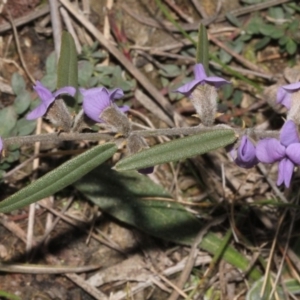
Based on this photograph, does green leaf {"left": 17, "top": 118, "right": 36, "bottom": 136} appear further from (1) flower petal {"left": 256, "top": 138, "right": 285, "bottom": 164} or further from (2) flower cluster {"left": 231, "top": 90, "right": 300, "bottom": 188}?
(1) flower petal {"left": 256, "top": 138, "right": 285, "bottom": 164}

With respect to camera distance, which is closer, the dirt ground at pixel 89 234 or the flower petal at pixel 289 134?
the flower petal at pixel 289 134

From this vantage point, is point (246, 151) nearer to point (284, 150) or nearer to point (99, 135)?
point (284, 150)

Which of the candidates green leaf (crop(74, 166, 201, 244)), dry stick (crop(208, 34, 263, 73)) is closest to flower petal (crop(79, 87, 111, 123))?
green leaf (crop(74, 166, 201, 244))

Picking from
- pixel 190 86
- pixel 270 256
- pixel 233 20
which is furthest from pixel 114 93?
pixel 233 20

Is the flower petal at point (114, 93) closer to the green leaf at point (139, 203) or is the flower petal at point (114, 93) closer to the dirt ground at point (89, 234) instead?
the green leaf at point (139, 203)

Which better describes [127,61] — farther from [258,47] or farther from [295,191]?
[295,191]

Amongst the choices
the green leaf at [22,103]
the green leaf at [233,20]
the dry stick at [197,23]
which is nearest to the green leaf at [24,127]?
the green leaf at [22,103]
